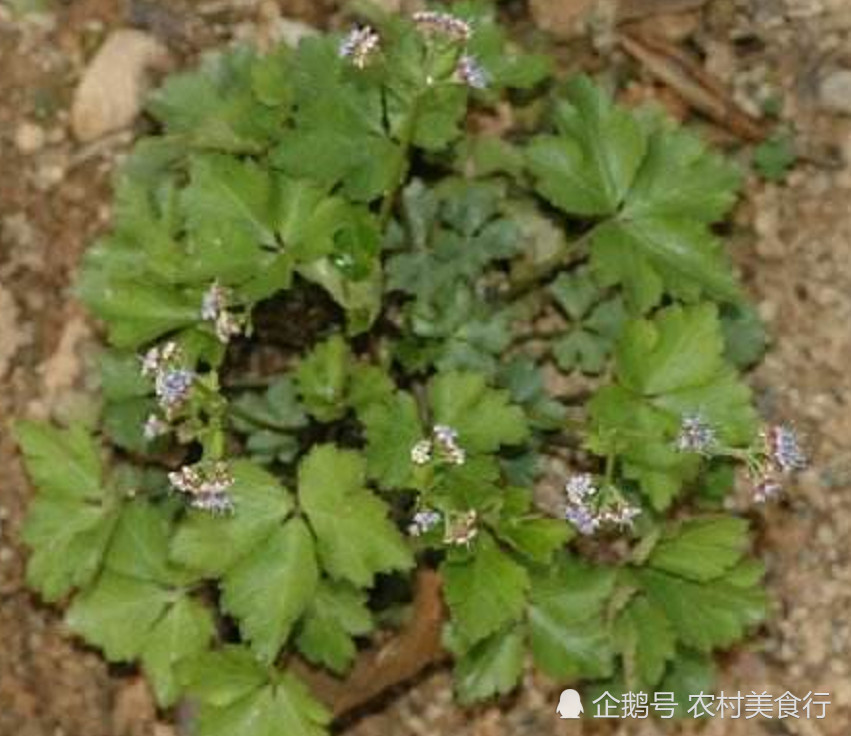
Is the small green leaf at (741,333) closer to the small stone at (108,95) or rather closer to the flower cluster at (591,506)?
the flower cluster at (591,506)

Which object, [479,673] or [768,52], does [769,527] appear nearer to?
[479,673]

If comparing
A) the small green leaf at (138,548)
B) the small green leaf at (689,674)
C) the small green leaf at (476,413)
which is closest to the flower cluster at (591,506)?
the small green leaf at (476,413)

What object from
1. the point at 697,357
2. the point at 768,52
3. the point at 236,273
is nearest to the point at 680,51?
the point at 768,52

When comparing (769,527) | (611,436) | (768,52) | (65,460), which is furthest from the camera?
(768,52)

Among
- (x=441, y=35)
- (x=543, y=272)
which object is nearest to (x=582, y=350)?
(x=543, y=272)

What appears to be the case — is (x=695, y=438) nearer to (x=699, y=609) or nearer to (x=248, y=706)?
(x=699, y=609)

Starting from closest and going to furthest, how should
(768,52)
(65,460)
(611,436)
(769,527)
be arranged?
(611,436) < (65,460) < (769,527) < (768,52)
